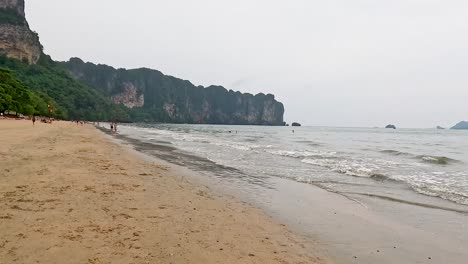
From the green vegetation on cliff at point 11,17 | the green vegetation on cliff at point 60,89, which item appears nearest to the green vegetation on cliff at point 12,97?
the green vegetation on cliff at point 60,89

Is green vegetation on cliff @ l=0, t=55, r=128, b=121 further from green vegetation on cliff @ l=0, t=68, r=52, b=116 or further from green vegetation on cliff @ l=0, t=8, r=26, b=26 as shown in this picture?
green vegetation on cliff @ l=0, t=68, r=52, b=116

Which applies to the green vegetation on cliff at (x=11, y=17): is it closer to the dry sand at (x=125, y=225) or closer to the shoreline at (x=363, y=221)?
the dry sand at (x=125, y=225)

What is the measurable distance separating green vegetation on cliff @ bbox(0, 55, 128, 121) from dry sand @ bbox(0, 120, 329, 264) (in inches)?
4666

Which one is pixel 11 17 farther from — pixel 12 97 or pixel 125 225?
pixel 125 225

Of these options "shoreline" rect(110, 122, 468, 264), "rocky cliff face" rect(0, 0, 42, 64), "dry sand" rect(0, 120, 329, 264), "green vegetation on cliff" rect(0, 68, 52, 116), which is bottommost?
"shoreline" rect(110, 122, 468, 264)

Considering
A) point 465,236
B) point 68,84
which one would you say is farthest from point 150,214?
point 68,84

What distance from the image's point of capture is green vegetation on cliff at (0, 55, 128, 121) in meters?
130

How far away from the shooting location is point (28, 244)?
507 cm

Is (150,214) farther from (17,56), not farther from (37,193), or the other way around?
(17,56)

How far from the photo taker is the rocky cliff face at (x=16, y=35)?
132 meters

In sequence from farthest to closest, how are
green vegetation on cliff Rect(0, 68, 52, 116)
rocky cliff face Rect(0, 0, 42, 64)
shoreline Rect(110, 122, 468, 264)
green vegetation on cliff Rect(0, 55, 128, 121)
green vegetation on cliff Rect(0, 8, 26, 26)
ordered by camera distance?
green vegetation on cliff Rect(0, 8, 26, 26), rocky cliff face Rect(0, 0, 42, 64), green vegetation on cliff Rect(0, 55, 128, 121), green vegetation on cliff Rect(0, 68, 52, 116), shoreline Rect(110, 122, 468, 264)

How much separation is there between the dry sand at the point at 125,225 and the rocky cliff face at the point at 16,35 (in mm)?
147989

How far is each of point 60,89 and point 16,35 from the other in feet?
88.4

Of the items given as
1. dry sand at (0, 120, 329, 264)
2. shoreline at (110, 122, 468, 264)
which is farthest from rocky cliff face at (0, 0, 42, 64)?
shoreline at (110, 122, 468, 264)
